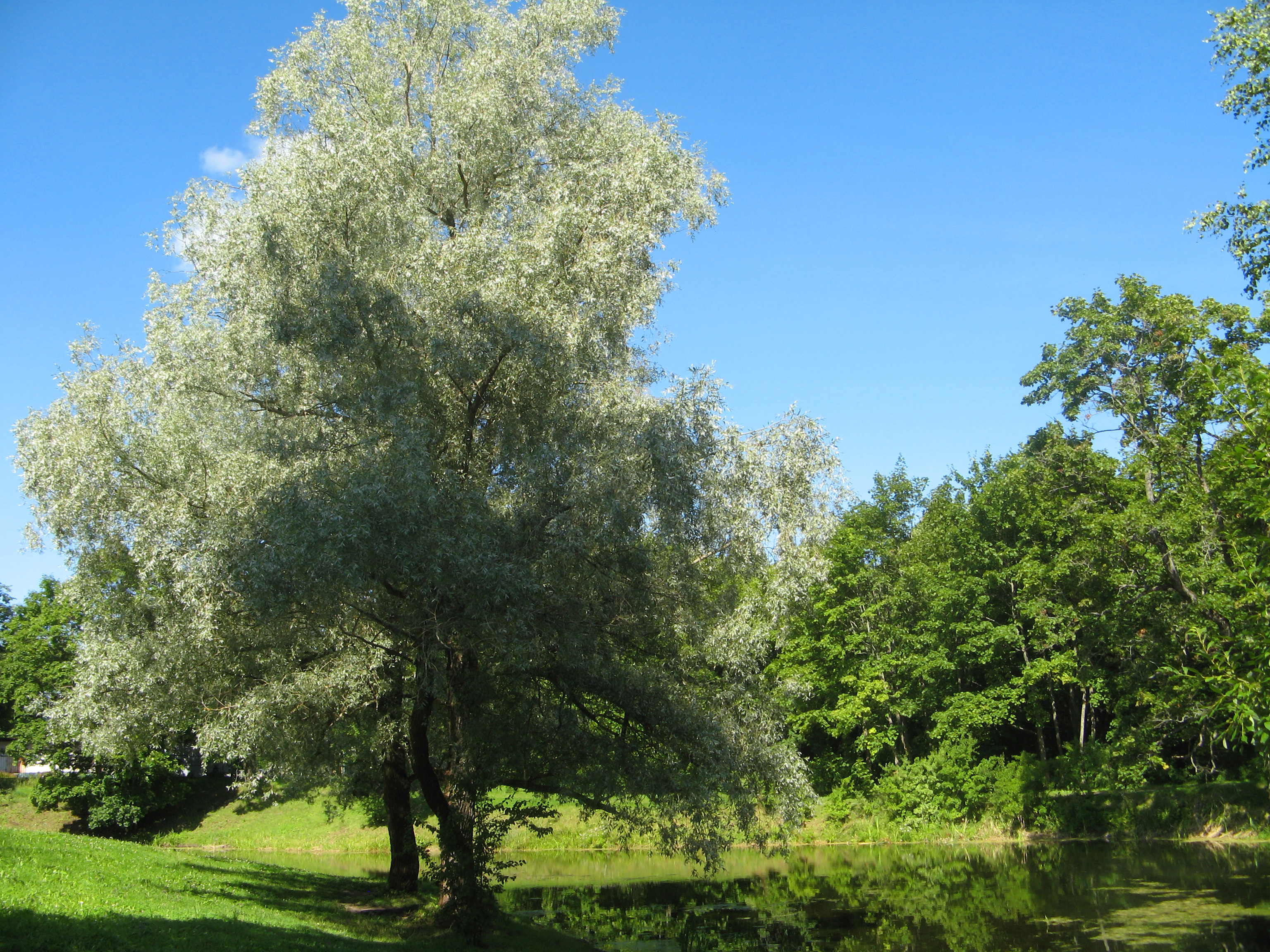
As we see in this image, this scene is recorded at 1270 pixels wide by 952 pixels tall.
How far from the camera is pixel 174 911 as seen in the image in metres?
11.6

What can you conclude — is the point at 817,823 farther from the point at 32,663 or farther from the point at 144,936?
the point at 32,663

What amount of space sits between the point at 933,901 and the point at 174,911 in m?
17.6

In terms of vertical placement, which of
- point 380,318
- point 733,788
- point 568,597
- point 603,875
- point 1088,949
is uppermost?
point 380,318

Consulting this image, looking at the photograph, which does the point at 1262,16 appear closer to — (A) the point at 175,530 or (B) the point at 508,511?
(B) the point at 508,511

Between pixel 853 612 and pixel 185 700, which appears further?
pixel 853 612

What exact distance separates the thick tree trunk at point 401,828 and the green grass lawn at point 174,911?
0.65 metres

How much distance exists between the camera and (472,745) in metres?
15.6

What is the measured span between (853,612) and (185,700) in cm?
3189

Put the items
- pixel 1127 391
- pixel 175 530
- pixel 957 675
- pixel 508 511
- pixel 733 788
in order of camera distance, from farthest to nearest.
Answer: pixel 957 675
pixel 1127 391
pixel 733 788
pixel 175 530
pixel 508 511

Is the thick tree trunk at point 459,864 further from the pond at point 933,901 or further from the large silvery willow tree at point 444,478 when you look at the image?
the pond at point 933,901

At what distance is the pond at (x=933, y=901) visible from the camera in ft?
55.4

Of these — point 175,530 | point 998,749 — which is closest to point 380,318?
point 175,530

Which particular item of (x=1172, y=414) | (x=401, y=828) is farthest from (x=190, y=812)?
(x=1172, y=414)

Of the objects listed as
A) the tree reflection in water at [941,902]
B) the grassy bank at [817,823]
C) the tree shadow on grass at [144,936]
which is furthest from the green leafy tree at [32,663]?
the tree shadow on grass at [144,936]
